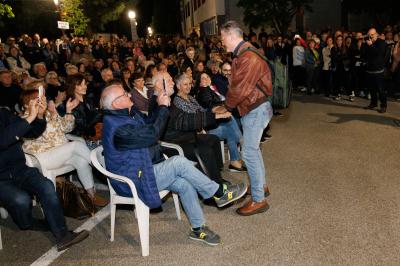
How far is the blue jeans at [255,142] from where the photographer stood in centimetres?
442

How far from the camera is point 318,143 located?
7.07 metres

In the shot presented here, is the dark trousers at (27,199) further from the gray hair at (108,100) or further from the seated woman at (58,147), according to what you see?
the gray hair at (108,100)

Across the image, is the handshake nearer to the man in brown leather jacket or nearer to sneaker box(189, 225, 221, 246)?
the man in brown leather jacket

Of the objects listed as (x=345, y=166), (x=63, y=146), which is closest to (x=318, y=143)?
(x=345, y=166)

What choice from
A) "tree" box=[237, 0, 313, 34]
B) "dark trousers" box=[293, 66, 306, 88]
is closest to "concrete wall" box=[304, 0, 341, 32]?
"tree" box=[237, 0, 313, 34]

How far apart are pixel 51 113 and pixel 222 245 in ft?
8.44

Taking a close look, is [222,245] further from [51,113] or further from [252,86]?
[51,113]

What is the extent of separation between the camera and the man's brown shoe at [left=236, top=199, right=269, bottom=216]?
14.9 feet

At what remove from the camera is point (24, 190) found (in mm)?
4156

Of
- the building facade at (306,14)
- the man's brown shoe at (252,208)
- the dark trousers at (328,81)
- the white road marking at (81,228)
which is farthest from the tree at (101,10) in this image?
the man's brown shoe at (252,208)

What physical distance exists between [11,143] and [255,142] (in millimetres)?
2404

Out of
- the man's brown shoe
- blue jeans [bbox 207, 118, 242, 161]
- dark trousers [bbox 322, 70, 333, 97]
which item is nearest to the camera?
the man's brown shoe

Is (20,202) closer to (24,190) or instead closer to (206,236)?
(24,190)

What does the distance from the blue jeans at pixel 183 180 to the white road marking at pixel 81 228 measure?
1123mm
